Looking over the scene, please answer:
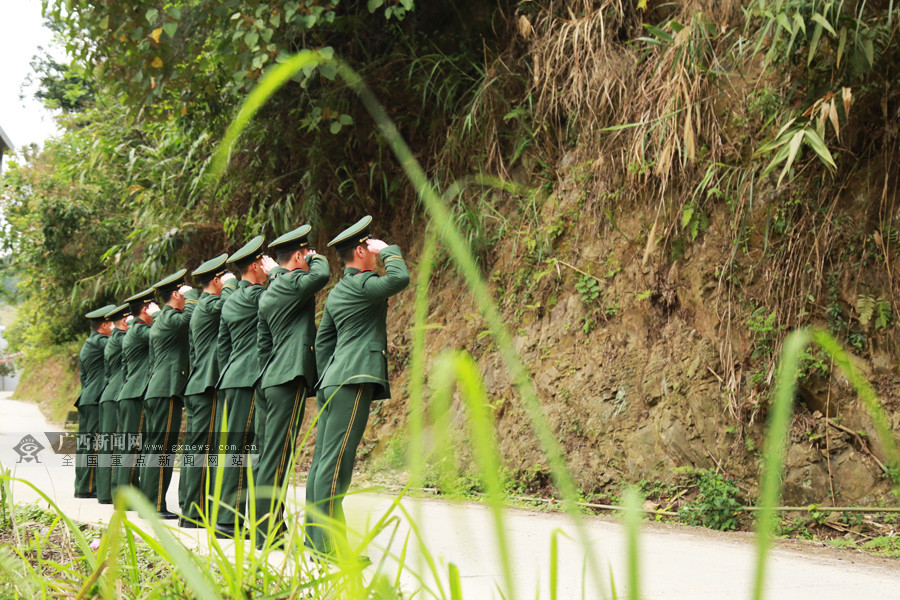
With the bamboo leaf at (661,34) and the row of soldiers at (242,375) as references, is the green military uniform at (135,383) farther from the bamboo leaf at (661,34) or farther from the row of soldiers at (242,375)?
the bamboo leaf at (661,34)

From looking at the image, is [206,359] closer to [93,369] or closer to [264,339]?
[264,339]

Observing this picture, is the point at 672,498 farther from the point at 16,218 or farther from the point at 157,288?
the point at 16,218

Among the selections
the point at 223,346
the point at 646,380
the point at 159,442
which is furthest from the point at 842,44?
the point at 159,442

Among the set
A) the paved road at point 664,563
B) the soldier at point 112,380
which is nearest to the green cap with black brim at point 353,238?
the paved road at point 664,563

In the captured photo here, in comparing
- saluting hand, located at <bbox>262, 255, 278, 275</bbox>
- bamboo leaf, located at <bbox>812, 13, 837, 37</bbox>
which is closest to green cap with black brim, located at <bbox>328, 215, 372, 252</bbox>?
saluting hand, located at <bbox>262, 255, 278, 275</bbox>

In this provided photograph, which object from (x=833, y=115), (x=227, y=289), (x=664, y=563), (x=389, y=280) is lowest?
(x=664, y=563)

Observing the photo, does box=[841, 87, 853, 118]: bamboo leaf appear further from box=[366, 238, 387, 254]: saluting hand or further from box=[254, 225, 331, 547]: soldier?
box=[254, 225, 331, 547]: soldier

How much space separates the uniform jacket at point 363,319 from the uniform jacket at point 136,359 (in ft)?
12.3

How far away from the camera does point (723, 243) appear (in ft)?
22.1

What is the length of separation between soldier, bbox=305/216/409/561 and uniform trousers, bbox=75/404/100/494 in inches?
184

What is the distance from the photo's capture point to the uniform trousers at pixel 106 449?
820cm

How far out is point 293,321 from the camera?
583 cm

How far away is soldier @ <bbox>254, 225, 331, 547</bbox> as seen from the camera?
222 inches

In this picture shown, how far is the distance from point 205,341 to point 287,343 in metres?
1.65
